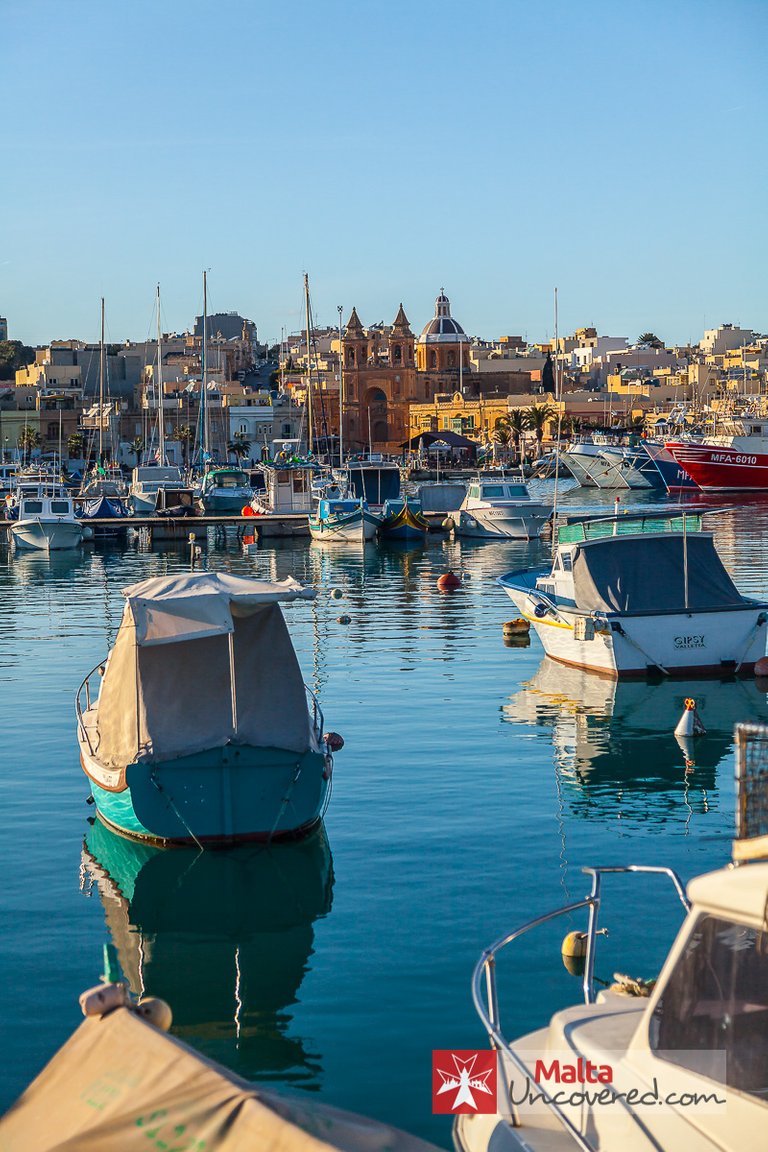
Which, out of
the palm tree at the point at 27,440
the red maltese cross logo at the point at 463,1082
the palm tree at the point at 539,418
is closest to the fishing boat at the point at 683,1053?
the red maltese cross logo at the point at 463,1082

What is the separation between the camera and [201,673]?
666 inches

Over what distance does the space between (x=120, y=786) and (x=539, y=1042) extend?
970cm

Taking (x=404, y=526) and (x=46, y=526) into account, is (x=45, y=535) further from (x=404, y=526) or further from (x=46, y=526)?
(x=404, y=526)

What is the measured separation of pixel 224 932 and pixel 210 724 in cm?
287

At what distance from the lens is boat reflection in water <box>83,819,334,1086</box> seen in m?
11.8

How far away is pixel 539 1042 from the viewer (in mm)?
7609

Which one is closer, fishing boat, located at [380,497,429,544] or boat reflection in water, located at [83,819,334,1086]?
boat reflection in water, located at [83,819,334,1086]

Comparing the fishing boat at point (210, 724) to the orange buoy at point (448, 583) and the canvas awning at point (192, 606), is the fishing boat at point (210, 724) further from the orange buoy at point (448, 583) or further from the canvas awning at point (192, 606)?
the orange buoy at point (448, 583)

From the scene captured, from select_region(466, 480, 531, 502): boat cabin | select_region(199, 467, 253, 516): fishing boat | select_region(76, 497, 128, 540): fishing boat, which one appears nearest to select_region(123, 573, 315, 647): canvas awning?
select_region(466, 480, 531, 502): boat cabin

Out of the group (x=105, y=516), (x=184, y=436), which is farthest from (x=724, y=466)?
(x=184, y=436)

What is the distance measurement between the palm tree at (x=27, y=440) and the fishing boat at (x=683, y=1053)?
132m

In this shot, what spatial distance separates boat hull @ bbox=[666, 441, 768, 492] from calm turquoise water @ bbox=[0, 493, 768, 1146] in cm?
7128

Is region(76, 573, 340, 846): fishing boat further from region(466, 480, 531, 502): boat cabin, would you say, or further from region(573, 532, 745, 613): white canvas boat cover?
region(466, 480, 531, 502): boat cabin

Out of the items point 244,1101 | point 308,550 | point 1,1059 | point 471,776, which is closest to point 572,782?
point 471,776
